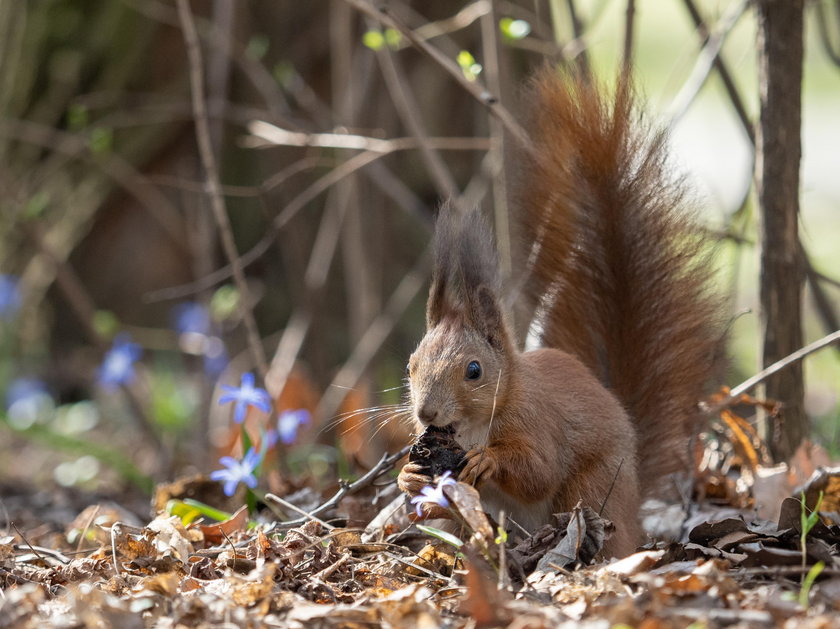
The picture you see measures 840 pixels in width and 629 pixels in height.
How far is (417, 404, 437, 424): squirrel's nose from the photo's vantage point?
218cm

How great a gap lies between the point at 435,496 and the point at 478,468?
7.3 inches

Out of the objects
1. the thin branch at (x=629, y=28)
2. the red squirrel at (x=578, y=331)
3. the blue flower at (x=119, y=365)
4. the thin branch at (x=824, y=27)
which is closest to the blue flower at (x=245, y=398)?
the red squirrel at (x=578, y=331)

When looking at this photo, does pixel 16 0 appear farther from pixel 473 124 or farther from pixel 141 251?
pixel 473 124

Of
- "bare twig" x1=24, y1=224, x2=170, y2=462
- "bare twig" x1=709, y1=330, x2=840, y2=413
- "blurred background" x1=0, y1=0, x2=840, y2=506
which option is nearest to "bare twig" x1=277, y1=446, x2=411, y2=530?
"bare twig" x1=709, y1=330, x2=840, y2=413

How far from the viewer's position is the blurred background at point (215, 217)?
4.11 meters

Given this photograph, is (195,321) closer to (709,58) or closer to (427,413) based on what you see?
(709,58)

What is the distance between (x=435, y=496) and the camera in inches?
77.0

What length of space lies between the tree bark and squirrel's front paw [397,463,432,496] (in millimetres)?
1182

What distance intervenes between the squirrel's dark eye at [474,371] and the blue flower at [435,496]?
29 centimetres

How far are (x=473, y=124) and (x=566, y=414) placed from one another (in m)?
3.32

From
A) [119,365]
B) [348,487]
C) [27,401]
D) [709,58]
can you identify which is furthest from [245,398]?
[27,401]

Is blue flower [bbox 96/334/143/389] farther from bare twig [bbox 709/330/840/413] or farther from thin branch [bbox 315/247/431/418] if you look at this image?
bare twig [bbox 709/330/840/413]

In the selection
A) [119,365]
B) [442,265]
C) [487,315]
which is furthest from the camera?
[119,365]

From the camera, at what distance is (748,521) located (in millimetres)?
2389
